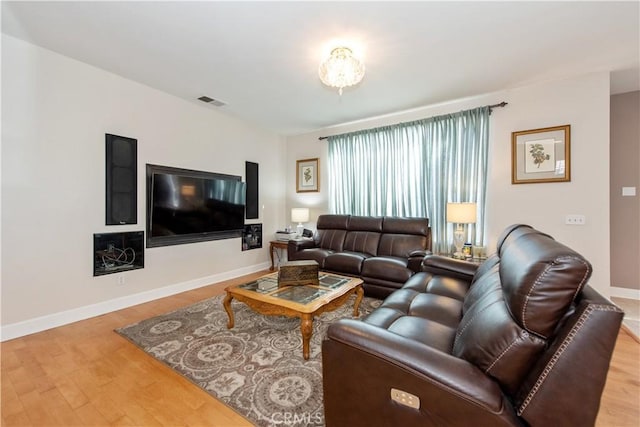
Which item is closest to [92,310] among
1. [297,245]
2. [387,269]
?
[297,245]

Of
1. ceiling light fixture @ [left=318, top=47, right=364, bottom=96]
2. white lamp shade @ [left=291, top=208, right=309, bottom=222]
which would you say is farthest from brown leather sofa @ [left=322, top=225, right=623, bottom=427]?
white lamp shade @ [left=291, top=208, right=309, bottom=222]

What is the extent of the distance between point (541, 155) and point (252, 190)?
4175 mm

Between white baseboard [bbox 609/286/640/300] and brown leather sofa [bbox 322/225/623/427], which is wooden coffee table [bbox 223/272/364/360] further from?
white baseboard [bbox 609/286/640/300]

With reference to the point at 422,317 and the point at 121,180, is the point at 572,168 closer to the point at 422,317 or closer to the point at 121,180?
the point at 422,317

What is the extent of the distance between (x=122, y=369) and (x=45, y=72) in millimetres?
2812

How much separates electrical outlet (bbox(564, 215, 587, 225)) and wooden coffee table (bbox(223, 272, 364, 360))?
2544 millimetres

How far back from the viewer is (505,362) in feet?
3.09

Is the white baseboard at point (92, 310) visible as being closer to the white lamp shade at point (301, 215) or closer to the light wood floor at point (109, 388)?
the light wood floor at point (109, 388)

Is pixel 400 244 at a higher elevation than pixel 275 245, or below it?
higher

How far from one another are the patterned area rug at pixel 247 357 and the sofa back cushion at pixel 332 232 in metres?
1.32

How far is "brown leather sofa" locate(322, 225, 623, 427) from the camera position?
2.69ft

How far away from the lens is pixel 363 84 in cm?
319

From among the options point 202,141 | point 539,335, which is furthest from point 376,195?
point 539,335

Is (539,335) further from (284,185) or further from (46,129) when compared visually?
(284,185)
